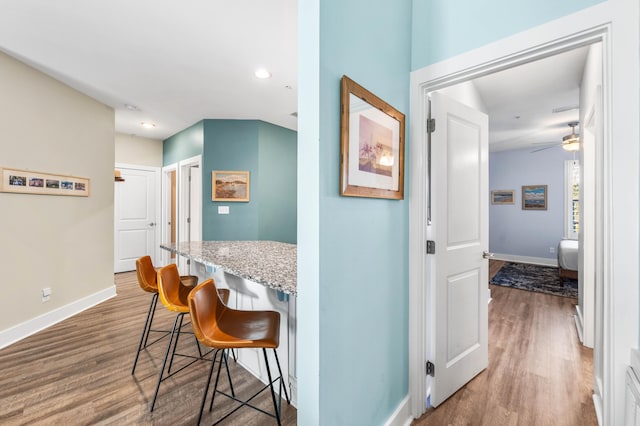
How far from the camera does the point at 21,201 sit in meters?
2.70

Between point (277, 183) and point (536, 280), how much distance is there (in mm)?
4859

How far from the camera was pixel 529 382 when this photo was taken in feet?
6.48

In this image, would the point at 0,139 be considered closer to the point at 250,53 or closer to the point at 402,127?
the point at 250,53

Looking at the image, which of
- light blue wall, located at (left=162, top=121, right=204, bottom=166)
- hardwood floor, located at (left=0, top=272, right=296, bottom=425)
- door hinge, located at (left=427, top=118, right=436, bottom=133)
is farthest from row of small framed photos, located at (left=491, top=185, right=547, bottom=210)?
hardwood floor, located at (left=0, top=272, right=296, bottom=425)

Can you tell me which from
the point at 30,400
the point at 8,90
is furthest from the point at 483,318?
the point at 8,90

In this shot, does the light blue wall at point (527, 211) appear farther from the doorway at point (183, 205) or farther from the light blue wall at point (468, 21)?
the doorway at point (183, 205)

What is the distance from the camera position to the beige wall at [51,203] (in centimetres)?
259

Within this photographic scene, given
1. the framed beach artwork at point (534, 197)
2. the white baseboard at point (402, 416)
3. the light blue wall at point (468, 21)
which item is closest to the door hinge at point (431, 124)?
the light blue wall at point (468, 21)

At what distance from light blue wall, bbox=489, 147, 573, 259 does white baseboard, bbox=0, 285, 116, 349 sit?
8003 mm

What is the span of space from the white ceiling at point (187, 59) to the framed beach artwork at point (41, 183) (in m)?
1.08

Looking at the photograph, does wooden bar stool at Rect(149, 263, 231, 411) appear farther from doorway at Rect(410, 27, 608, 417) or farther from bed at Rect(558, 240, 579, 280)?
bed at Rect(558, 240, 579, 280)

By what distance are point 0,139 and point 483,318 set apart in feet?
14.7

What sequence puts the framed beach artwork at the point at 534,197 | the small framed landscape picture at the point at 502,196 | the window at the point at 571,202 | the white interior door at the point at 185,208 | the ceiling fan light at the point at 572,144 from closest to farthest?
1. the ceiling fan light at the point at 572,144
2. the white interior door at the point at 185,208
3. the window at the point at 571,202
4. the framed beach artwork at the point at 534,197
5. the small framed landscape picture at the point at 502,196

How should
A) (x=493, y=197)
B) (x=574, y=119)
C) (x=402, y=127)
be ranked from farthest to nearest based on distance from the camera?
(x=493, y=197)
(x=574, y=119)
(x=402, y=127)
